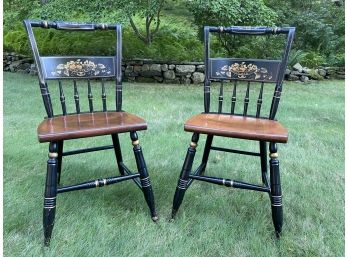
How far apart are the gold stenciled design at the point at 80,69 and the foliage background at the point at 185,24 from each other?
3568mm

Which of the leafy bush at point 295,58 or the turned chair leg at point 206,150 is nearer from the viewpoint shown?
the turned chair leg at point 206,150

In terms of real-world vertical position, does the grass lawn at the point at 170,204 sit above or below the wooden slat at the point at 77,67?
below

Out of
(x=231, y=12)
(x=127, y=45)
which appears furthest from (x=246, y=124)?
(x=127, y=45)

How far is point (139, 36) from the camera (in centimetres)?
691

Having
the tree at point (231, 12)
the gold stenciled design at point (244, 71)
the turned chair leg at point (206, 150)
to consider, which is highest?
the gold stenciled design at point (244, 71)

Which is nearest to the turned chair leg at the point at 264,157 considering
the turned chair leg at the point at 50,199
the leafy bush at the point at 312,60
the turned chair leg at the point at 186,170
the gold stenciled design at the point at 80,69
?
the turned chair leg at the point at 186,170

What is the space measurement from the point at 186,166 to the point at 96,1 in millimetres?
4324

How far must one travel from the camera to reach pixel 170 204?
199cm

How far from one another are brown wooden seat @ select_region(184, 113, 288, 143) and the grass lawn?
0.43m

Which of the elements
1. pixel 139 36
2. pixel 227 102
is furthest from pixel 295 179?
pixel 139 36

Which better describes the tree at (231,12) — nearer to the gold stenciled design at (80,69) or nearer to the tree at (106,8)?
the tree at (106,8)

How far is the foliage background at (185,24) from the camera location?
5.65 m

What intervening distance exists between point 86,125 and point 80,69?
405mm

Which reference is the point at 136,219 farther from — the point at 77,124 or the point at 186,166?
the point at 77,124
